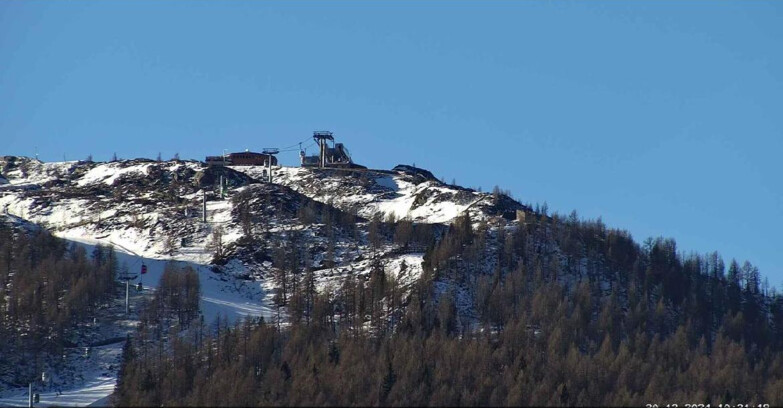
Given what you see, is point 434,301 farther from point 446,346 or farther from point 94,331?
point 94,331

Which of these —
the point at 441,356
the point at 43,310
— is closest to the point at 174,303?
the point at 43,310

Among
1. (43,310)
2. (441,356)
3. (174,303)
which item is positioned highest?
(174,303)

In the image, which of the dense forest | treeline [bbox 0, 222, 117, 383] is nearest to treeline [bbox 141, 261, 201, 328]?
the dense forest

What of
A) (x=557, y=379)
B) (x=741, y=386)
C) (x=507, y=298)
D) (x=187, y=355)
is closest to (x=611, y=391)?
(x=557, y=379)

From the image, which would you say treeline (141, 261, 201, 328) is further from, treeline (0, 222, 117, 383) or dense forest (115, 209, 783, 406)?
treeline (0, 222, 117, 383)

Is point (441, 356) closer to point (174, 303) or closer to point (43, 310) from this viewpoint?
point (174, 303)

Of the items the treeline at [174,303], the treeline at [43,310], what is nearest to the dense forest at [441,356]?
the treeline at [174,303]

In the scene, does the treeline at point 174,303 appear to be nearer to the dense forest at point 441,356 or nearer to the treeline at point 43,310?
the dense forest at point 441,356

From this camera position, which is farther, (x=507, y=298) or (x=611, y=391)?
(x=507, y=298)

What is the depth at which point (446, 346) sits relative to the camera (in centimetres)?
17500

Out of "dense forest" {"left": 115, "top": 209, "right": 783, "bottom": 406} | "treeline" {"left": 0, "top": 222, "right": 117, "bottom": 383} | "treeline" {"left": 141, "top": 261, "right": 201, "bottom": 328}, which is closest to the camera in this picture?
"dense forest" {"left": 115, "top": 209, "right": 783, "bottom": 406}

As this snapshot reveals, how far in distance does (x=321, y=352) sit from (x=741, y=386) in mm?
55413

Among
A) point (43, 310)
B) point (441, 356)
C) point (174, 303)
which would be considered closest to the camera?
point (441, 356)

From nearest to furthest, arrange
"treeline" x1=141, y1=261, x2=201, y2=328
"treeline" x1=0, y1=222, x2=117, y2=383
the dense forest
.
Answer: the dense forest → "treeline" x1=0, y1=222, x2=117, y2=383 → "treeline" x1=141, y1=261, x2=201, y2=328
